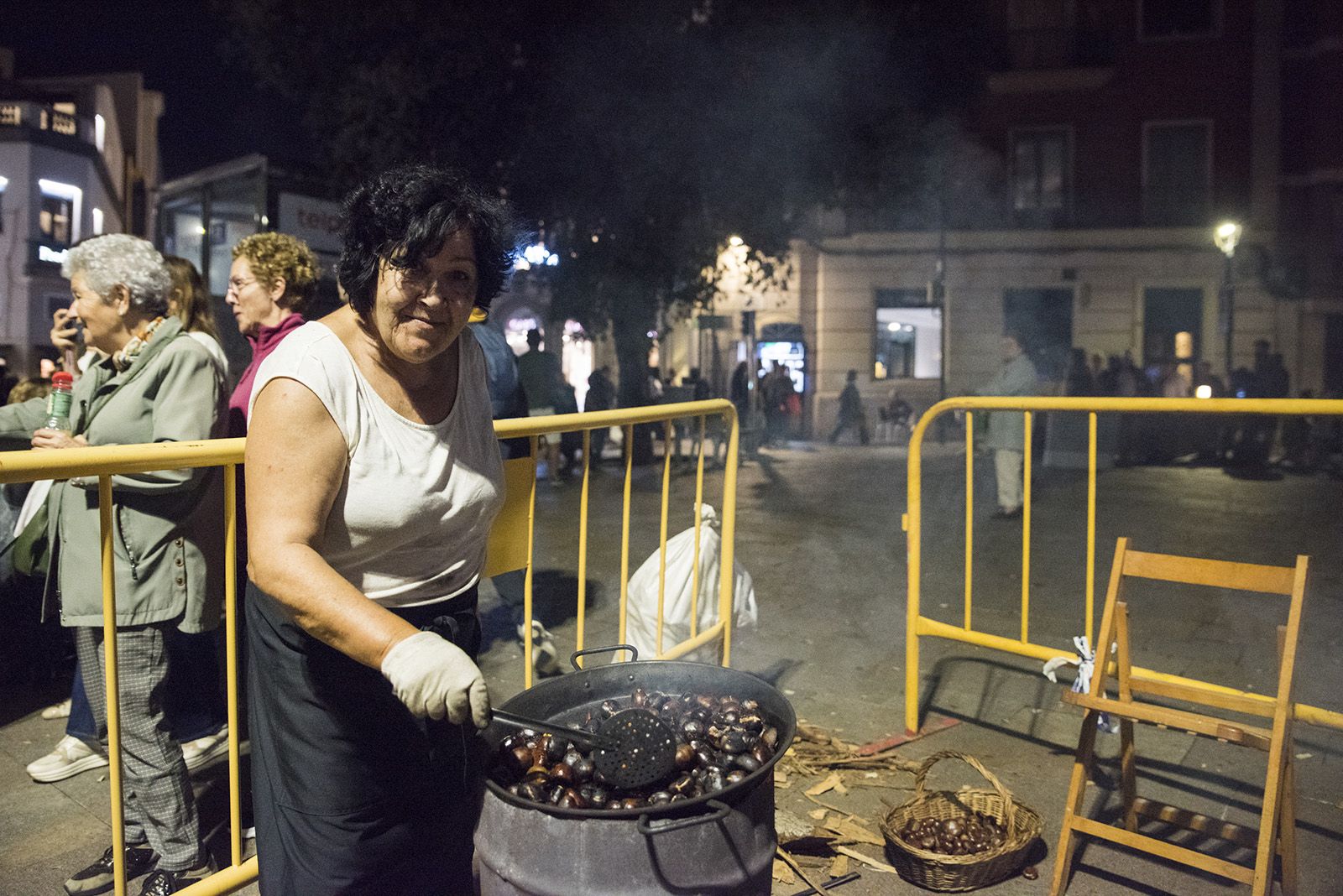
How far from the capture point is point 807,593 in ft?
21.1

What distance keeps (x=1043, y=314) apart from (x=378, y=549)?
23.7 meters

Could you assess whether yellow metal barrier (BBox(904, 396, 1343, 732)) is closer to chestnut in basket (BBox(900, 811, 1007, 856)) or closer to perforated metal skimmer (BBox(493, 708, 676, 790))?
chestnut in basket (BBox(900, 811, 1007, 856))

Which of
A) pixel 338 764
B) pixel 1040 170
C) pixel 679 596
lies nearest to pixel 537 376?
pixel 679 596

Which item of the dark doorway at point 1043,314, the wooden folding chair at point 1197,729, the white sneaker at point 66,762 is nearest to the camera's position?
the wooden folding chair at point 1197,729

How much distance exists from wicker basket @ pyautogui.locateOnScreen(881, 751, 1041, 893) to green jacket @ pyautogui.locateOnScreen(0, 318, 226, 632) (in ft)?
7.53

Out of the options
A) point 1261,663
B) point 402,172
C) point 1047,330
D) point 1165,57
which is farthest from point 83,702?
point 1165,57

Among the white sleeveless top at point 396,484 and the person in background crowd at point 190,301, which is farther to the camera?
the person in background crowd at point 190,301

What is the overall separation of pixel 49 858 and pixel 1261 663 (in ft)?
17.6

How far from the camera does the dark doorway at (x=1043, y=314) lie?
75.7 ft

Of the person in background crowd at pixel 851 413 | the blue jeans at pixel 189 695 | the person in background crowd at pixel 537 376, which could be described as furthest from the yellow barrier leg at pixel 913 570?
the person in background crowd at pixel 851 413

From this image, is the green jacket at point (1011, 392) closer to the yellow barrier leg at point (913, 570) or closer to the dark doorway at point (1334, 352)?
the yellow barrier leg at point (913, 570)

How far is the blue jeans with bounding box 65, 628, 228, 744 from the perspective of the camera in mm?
3619

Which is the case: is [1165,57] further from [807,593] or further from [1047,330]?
[807,593]

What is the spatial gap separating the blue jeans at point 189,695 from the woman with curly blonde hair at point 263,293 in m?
0.84
